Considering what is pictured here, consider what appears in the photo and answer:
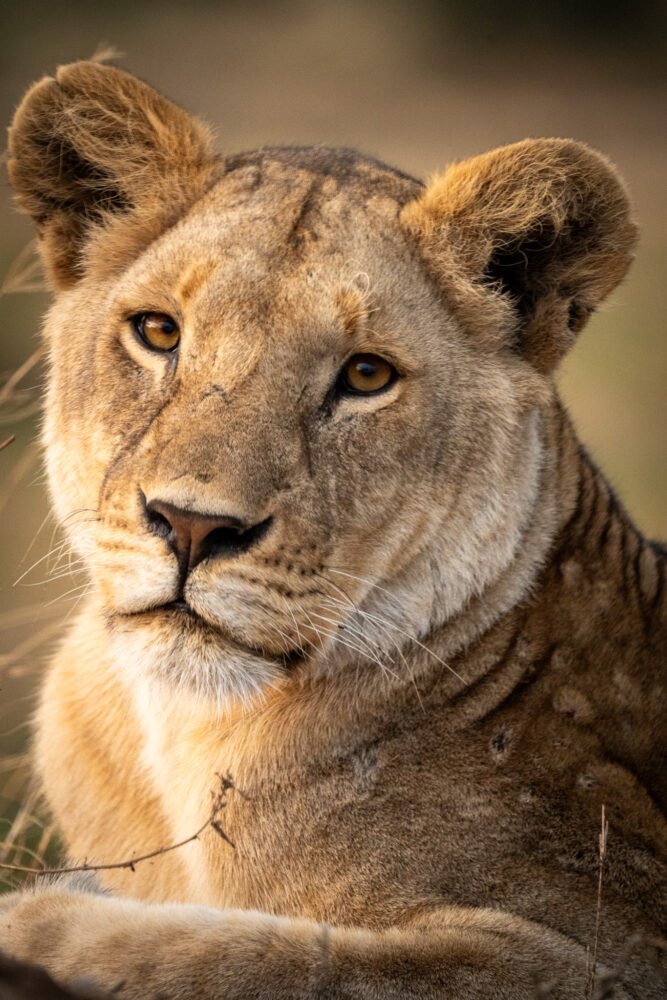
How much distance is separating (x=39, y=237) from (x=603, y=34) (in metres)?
18.0

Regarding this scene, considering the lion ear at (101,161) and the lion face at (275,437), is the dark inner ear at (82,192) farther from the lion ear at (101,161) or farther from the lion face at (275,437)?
the lion face at (275,437)

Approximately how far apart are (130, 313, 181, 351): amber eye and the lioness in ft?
0.03

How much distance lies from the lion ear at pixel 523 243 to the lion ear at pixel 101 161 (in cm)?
75

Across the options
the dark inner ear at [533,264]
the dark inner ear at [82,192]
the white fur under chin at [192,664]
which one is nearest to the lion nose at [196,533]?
the white fur under chin at [192,664]

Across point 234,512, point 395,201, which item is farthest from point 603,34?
point 234,512

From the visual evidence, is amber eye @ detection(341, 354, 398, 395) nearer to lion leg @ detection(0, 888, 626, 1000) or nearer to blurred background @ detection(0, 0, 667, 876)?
lion leg @ detection(0, 888, 626, 1000)

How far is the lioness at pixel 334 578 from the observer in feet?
9.79

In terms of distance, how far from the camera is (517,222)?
3.59 meters

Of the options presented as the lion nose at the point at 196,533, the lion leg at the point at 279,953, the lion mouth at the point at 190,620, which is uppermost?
the lion nose at the point at 196,533

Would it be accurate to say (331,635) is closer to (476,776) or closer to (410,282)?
(476,776)

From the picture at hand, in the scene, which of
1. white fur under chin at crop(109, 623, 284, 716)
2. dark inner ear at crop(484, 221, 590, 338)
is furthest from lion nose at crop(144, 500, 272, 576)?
dark inner ear at crop(484, 221, 590, 338)

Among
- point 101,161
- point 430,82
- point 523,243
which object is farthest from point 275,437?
point 430,82

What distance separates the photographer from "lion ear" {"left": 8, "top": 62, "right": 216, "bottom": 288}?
12.1 feet

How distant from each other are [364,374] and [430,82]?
17656mm
